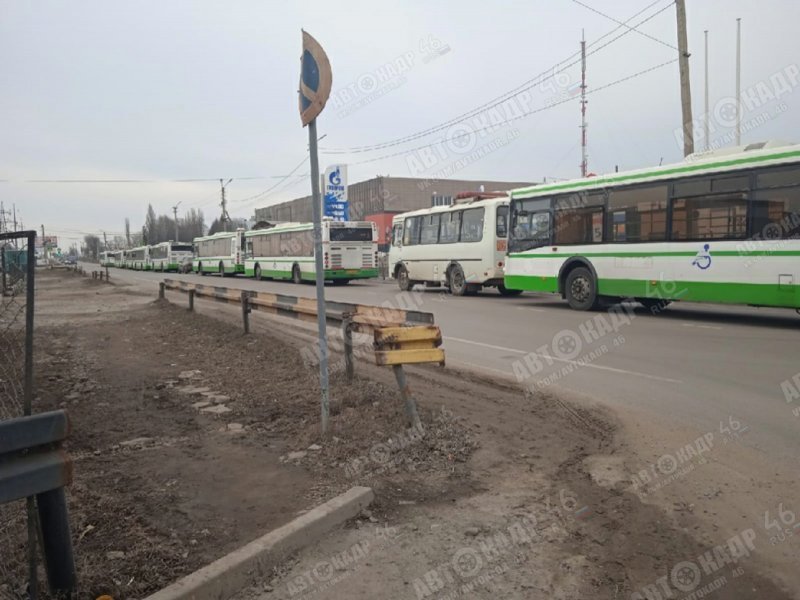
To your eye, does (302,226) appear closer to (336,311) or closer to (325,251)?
(325,251)

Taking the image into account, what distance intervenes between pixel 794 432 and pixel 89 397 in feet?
22.9

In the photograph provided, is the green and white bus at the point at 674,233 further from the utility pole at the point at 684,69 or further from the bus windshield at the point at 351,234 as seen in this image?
the bus windshield at the point at 351,234

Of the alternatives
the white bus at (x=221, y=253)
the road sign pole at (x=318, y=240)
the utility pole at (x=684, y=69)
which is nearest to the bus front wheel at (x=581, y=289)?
the utility pole at (x=684, y=69)

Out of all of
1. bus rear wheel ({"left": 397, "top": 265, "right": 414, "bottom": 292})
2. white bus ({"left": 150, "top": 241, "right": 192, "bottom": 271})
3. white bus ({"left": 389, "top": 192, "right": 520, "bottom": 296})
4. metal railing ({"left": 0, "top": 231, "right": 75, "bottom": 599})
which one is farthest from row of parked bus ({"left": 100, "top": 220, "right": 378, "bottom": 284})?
metal railing ({"left": 0, "top": 231, "right": 75, "bottom": 599})

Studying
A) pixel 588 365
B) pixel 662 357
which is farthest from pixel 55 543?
pixel 662 357

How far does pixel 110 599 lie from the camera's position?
274 centimetres

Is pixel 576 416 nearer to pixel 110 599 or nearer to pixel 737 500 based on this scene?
pixel 737 500

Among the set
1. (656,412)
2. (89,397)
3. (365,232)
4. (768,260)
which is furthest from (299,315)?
(365,232)

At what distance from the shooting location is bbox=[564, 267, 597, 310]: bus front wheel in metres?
14.2

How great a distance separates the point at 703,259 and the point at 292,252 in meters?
23.1

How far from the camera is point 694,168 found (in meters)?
11.9

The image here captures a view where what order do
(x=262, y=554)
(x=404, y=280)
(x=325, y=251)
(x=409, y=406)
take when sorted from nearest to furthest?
(x=262, y=554) < (x=409, y=406) < (x=404, y=280) < (x=325, y=251)

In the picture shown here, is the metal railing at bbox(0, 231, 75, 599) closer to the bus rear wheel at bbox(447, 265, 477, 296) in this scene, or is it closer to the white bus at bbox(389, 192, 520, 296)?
the white bus at bbox(389, 192, 520, 296)

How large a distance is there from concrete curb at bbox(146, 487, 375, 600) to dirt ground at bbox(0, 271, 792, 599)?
76 mm
